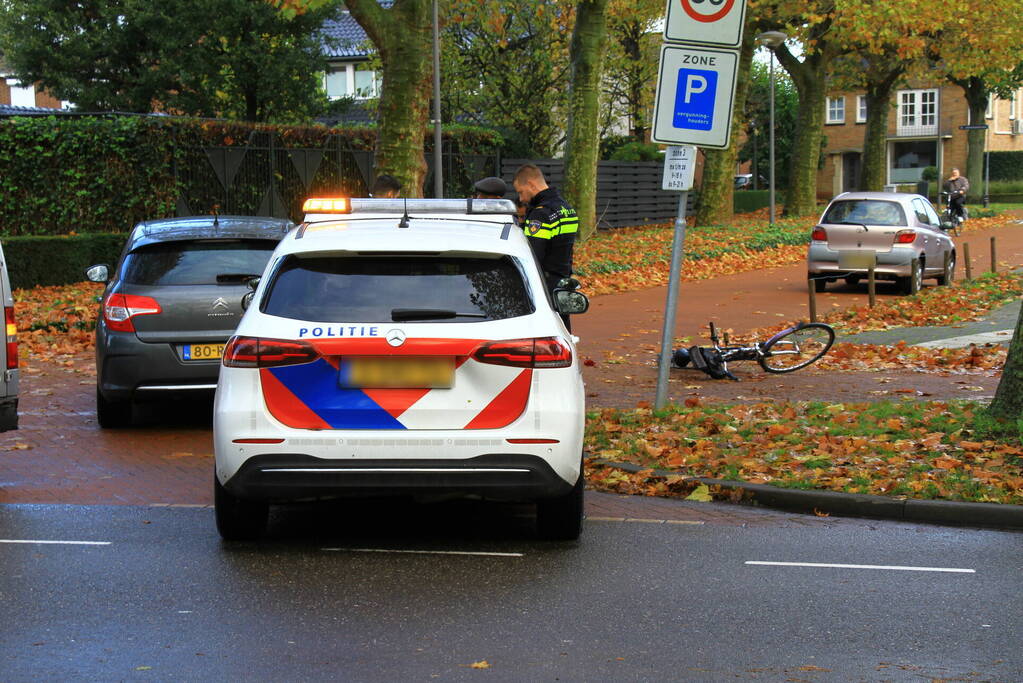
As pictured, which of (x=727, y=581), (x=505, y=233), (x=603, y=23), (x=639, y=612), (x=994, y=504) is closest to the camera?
(x=639, y=612)

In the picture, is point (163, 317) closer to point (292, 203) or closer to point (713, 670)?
point (713, 670)

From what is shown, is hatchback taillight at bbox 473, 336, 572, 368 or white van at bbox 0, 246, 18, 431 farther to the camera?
white van at bbox 0, 246, 18, 431

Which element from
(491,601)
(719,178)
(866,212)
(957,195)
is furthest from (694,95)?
(957,195)

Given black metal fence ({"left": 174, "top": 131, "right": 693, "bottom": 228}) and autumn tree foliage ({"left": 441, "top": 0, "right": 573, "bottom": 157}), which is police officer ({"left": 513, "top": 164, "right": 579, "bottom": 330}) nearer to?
black metal fence ({"left": 174, "top": 131, "right": 693, "bottom": 228})

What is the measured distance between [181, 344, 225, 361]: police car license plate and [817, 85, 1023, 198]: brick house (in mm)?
70600

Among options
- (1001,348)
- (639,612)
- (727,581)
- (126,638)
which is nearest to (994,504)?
(727,581)

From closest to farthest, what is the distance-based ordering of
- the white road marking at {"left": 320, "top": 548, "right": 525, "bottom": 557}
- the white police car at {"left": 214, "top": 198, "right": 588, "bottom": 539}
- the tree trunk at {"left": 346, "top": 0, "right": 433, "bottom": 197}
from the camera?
the white police car at {"left": 214, "top": 198, "right": 588, "bottom": 539}
the white road marking at {"left": 320, "top": 548, "right": 525, "bottom": 557}
the tree trunk at {"left": 346, "top": 0, "right": 433, "bottom": 197}

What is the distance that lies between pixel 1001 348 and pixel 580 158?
15.9m

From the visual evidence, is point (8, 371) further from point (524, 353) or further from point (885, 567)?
point (885, 567)

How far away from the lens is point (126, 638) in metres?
5.15

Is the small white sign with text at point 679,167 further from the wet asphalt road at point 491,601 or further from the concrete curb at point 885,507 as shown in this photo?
the wet asphalt road at point 491,601

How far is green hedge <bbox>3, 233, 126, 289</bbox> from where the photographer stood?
71.9 ft

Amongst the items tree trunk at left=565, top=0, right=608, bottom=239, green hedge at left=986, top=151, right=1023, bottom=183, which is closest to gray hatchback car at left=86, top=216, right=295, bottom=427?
tree trunk at left=565, top=0, right=608, bottom=239

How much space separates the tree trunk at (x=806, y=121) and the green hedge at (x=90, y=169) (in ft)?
69.8
